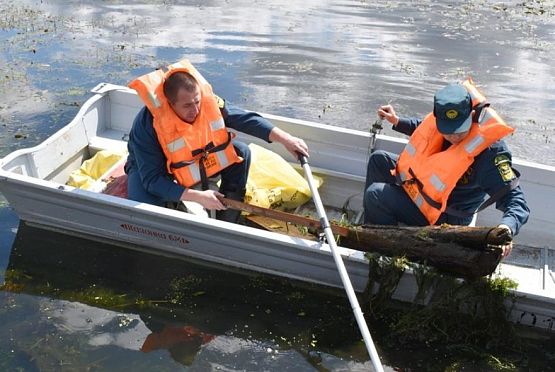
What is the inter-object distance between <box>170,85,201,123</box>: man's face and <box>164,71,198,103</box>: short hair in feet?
0.09

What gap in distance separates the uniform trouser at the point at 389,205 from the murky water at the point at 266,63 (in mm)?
791

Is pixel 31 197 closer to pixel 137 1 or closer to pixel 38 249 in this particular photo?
pixel 38 249

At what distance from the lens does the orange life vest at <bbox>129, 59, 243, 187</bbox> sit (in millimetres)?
4977

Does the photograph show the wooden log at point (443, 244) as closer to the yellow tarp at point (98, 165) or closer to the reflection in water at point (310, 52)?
the yellow tarp at point (98, 165)

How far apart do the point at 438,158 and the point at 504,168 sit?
498mm

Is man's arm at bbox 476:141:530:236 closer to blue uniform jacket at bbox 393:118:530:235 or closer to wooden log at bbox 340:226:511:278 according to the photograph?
blue uniform jacket at bbox 393:118:530:235

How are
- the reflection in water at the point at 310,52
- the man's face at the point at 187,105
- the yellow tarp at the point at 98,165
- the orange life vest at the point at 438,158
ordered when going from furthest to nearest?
the reflection in water at the point at 310,52 → the yellow tarp at the point at 98,165 → the man's face at the point at 187,105 → the orange life vest at the point at 438,158

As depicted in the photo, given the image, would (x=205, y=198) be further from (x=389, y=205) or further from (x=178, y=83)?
(x=389, y=205)

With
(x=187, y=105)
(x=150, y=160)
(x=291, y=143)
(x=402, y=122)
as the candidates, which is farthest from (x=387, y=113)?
(x=150, y=160)

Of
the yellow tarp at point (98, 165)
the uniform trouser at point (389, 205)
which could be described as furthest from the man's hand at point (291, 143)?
the yellow tarp at point (98, 165)

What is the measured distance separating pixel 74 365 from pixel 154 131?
1757mm

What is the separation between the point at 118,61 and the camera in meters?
10.0

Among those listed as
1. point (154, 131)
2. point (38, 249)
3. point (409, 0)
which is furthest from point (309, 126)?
point (409, 0)

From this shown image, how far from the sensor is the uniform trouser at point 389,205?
16.6 ft
